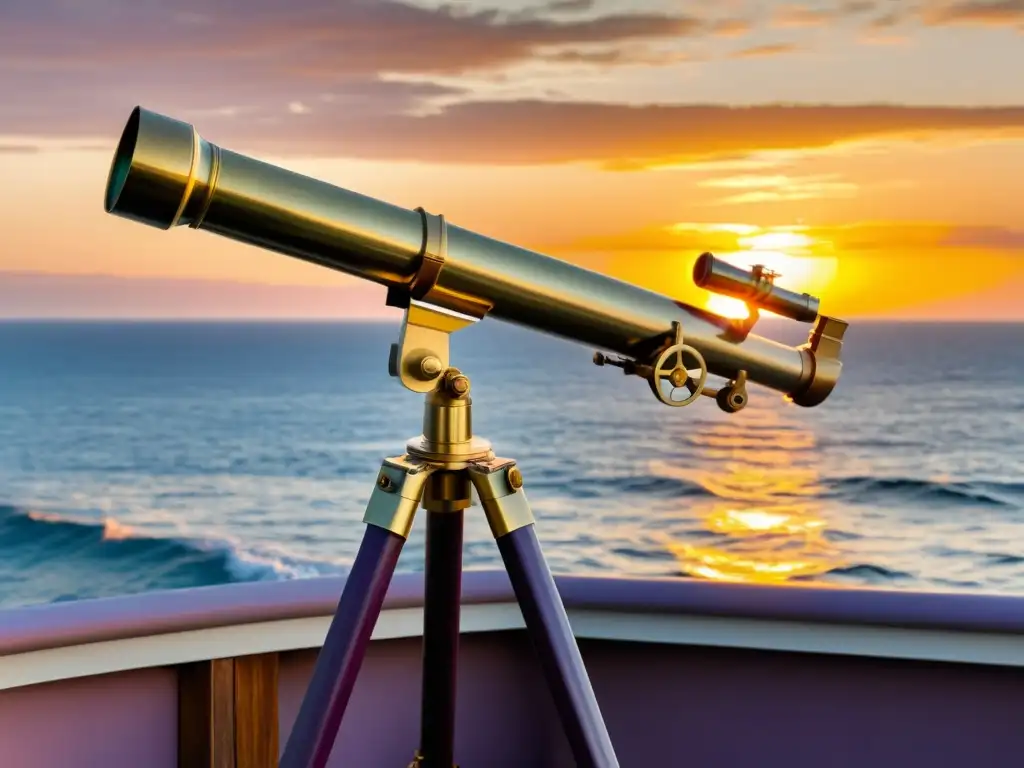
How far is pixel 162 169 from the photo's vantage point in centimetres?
77

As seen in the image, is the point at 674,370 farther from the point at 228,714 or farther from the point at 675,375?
the point at 228,714

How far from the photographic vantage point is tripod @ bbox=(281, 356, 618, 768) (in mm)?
872

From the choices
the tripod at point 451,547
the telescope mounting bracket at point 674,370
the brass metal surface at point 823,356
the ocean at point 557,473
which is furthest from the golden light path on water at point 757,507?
the tripod at point 451,547

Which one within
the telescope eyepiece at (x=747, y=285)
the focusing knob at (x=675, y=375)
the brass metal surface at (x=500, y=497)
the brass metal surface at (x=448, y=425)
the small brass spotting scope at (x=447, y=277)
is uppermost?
the telescope eyepiece at (x=747, y=285)

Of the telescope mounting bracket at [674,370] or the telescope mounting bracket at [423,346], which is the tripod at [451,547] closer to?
the telescope mounting bracket at [423,346]

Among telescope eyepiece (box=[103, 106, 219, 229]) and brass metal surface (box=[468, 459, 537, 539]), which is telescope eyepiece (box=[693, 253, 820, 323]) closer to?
brass metal surface (box=[468, 459, 537, 539])

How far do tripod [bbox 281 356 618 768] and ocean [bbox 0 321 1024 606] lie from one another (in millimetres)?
9940

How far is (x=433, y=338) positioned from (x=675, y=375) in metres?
0.27

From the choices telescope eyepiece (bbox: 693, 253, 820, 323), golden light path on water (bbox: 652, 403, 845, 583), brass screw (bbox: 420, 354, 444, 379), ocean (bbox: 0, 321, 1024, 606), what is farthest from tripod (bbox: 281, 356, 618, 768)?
golden light path on water (bbox: 652, 403, 845, 583)

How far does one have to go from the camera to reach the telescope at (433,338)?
0.81m

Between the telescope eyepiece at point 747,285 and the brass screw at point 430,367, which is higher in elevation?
the telescope eyepiece at point 747,285

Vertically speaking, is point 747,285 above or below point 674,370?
above

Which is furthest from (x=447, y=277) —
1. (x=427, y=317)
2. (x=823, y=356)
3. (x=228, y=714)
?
(x=228, y=714)

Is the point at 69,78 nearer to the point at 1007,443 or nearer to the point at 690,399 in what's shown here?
the point at 1007,443
